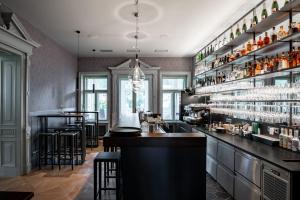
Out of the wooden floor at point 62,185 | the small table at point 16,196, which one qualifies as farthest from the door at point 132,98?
the small table at point 16,196

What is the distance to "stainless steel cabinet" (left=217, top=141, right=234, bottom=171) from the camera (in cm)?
370

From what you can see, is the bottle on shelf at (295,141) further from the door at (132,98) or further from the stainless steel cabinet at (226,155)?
the door at (132,98)

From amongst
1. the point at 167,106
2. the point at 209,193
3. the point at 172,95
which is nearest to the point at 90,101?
the point at 167,106

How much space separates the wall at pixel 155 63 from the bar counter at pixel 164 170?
6721mm

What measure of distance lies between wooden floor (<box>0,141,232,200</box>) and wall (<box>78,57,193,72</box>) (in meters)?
4.57

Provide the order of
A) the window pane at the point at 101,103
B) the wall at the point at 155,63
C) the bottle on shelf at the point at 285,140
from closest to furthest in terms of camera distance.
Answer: the bottle on shelf at the point at 285,140
the wall at the point at 155,63
the window pane at the point at 101,103

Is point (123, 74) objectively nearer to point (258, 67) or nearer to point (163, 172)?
point (258, 67)

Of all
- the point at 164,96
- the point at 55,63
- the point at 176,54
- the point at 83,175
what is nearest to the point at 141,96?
the point at 164,96

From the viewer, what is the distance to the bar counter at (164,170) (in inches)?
102

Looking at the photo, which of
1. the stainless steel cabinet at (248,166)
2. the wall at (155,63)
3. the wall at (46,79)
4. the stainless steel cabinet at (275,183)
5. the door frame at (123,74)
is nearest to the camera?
the stainless steel cabinet at (275,183)

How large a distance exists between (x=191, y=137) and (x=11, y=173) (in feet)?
14.2

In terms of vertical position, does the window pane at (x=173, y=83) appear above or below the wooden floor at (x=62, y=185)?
above

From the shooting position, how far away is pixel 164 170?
2.61 meters

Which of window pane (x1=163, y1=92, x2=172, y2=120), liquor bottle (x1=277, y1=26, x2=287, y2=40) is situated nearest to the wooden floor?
liquor bottle (x1=277, y1=26, x2=287, y2=40)
